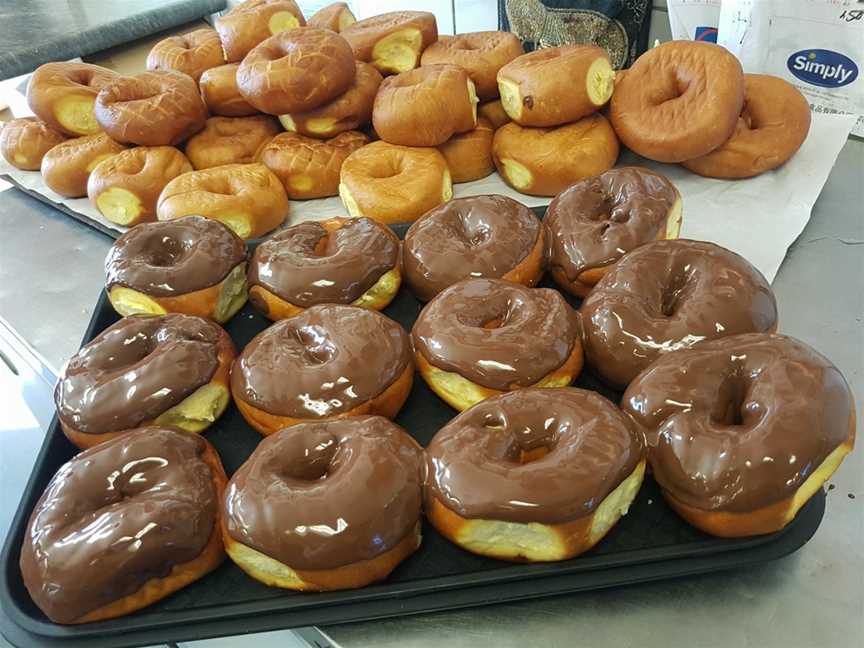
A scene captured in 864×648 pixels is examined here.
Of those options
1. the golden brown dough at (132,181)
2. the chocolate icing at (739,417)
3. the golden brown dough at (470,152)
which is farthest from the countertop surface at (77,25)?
the chocolate icing at (739,417)

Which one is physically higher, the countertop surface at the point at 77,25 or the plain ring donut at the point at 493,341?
the plain ring donut at the point at 493,341

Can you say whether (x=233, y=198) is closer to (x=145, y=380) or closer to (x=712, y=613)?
(x=145, y=380)

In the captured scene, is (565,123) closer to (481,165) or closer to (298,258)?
(481,165)

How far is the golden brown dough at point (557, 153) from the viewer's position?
71.7 inches

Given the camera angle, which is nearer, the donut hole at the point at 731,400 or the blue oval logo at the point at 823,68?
the donut hole at the point at 731,400

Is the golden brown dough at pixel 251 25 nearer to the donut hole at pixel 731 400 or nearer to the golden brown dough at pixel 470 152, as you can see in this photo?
the golden brown dough at pixel 470 152

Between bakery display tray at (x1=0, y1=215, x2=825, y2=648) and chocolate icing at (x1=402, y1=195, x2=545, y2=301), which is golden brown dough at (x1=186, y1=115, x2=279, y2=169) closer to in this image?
chocolate icing at (x1=402, y1=195, x2=545, y2=301)

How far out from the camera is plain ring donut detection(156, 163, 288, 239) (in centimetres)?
176

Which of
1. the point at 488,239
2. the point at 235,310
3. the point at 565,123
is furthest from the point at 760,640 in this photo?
the point at 565,123

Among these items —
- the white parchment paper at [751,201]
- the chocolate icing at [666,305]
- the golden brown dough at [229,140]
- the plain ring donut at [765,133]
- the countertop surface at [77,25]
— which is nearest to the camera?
the chocolate icing at [666,305]

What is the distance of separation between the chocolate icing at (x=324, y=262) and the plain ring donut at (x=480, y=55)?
2.34 ft

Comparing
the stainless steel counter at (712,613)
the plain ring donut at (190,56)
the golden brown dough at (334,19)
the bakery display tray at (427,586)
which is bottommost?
the stainless steel counter at (712,613)

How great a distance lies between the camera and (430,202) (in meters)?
1.79

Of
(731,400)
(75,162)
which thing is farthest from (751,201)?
(75,162)
